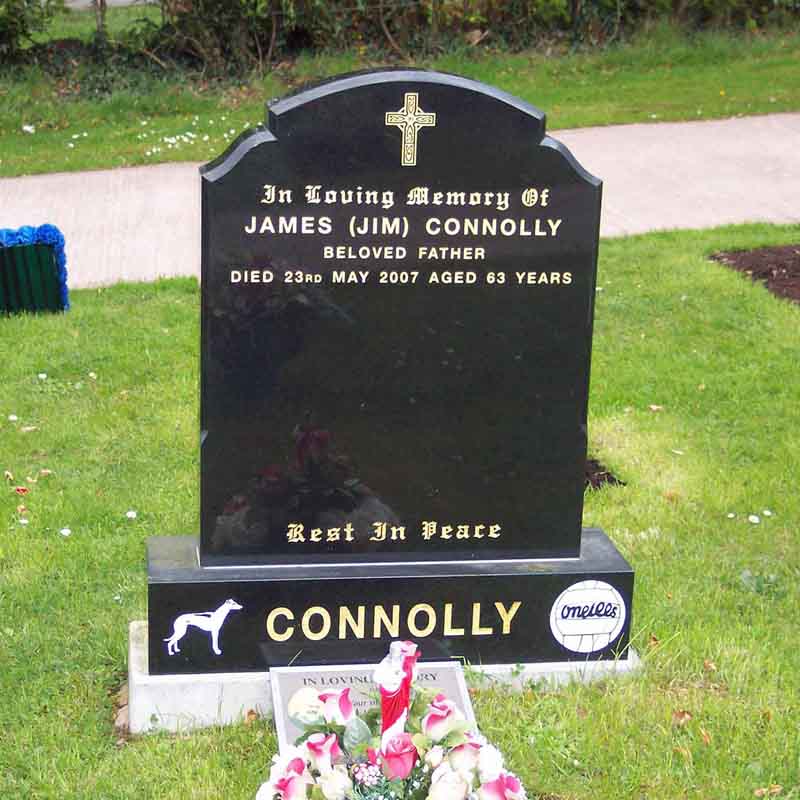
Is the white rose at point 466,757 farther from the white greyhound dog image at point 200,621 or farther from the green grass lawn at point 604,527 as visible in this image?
the white greyhound dog image at point 200,621

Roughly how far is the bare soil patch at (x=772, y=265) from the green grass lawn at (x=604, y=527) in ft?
0.55

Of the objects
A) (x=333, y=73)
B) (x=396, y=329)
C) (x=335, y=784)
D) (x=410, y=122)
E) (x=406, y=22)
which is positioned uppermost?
(x=410, y=122)

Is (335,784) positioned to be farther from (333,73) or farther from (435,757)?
(333,73)

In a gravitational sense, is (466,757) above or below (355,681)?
above

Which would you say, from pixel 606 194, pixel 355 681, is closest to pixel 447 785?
pixel 355 681

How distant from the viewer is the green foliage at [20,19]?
1310 cm

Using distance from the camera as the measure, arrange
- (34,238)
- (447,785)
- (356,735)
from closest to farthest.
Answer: (447,785) → (356,735) → (34,238)

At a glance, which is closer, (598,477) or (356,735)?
(356,735)

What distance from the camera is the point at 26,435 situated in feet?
20.5

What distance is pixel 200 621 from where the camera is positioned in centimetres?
414

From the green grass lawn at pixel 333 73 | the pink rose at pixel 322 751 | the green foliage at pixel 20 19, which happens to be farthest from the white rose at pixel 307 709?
the green foliage at pixel 20 19

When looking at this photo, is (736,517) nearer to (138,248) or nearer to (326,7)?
(138,248)

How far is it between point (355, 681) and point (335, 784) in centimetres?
115

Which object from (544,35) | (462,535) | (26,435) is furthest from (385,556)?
(544,35)
